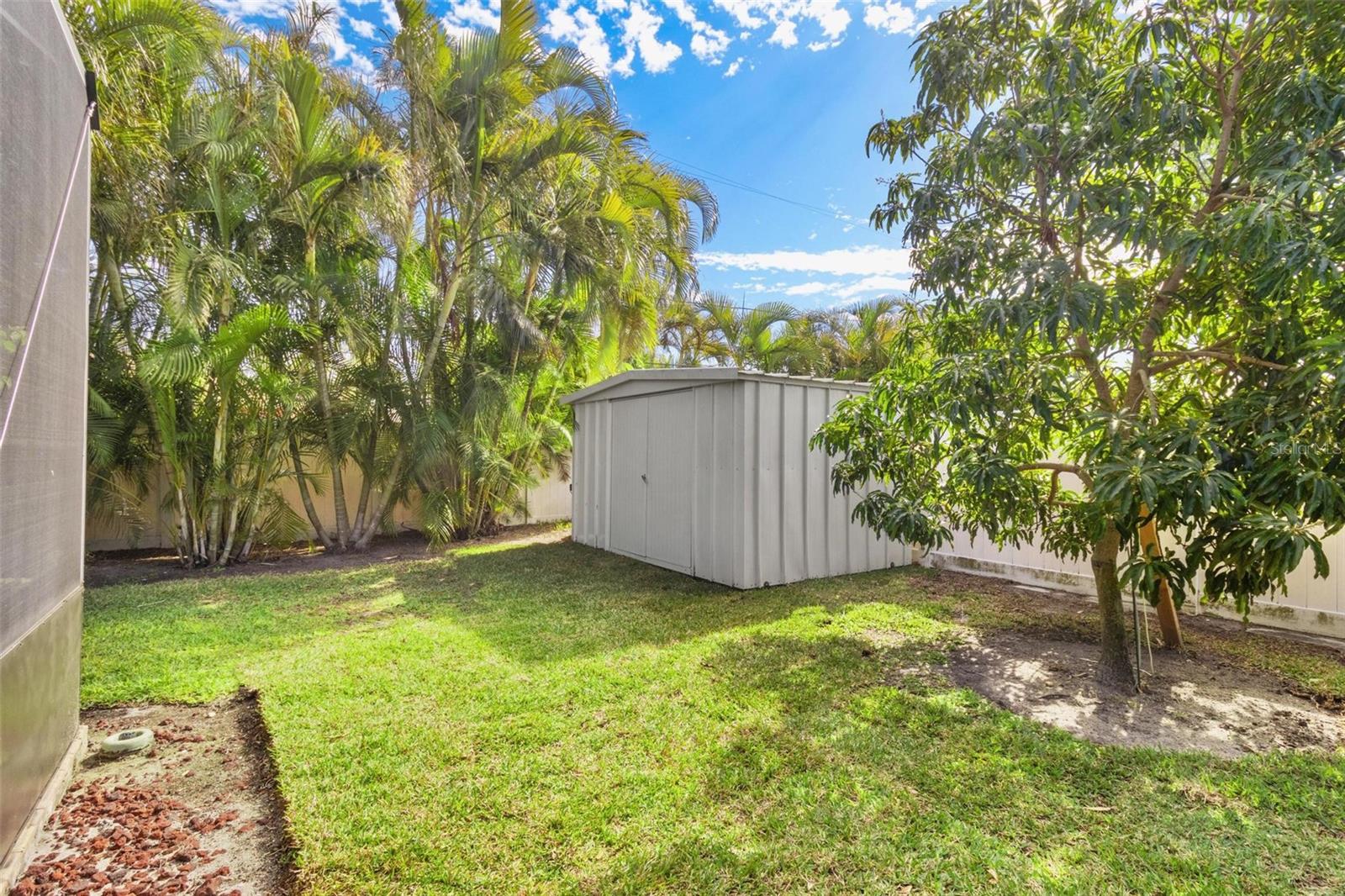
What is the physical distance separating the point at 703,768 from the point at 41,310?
2831mm

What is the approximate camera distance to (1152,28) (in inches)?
113

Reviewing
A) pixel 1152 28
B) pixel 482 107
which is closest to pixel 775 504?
pixel 1152 28

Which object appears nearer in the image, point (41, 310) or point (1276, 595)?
point (41, 310)

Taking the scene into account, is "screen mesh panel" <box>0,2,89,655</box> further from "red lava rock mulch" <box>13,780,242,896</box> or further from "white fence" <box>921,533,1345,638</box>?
"white fence" <box>921,533,1345,638</box>

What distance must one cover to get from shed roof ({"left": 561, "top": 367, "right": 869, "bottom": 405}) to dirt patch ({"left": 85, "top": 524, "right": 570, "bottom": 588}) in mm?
2928

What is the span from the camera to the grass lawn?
1.94 m

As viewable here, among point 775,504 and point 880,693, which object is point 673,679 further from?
point 775,504

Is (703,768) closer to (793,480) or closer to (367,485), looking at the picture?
(793,480)

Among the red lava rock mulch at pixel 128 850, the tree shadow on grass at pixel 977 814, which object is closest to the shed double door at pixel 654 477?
the tree shadow on grass at pixel 977 814

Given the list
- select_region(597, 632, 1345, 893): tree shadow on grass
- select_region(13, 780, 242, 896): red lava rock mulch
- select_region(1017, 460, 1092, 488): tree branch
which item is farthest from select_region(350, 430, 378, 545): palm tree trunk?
select_region(1017, 460, 1092, 488): tree branch

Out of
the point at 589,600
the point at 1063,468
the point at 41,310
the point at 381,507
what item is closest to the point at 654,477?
the point at 589,600

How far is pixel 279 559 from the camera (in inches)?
286

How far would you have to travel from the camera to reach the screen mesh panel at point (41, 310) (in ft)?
5.40

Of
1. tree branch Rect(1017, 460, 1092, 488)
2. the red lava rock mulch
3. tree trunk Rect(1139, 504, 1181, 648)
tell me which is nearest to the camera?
the red lava rock mulch
